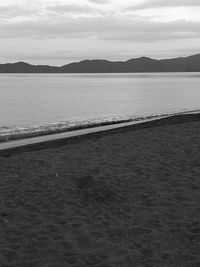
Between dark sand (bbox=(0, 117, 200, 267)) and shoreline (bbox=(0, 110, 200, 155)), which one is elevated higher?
dark sand (bbox=(0, 117, 200, 267))

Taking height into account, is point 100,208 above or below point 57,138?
above

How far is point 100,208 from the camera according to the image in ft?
25.6

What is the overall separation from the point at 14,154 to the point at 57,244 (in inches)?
288

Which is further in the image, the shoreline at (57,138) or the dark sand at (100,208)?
the shoreline at (57,138)

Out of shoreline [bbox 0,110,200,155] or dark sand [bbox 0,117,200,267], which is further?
shoreline [bbox 0,110,200,155]

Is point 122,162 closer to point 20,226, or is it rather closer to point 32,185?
Answer: point 32,185

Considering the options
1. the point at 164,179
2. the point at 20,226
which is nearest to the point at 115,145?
the point at 164,179

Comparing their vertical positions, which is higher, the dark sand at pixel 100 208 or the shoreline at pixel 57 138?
the dark sand at pixel 100 208

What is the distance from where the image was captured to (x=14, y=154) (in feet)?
42.6

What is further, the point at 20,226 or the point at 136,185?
the point at 136,185

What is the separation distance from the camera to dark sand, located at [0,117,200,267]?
229 inches

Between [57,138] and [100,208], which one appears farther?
[57,138]

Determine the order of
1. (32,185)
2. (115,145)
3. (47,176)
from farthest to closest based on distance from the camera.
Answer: (115,145), (47,176), (32,185)

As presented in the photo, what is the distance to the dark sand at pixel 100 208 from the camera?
19.1 feet
